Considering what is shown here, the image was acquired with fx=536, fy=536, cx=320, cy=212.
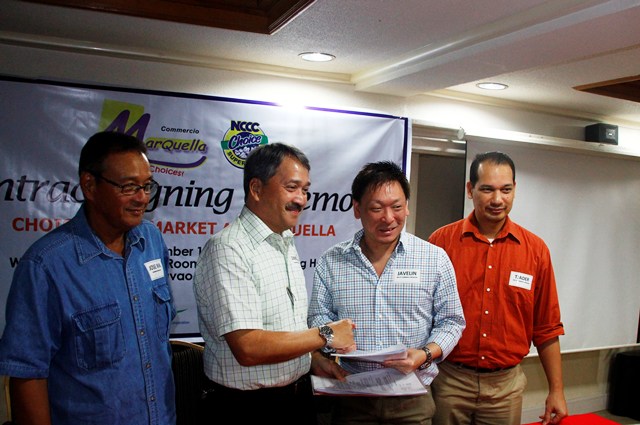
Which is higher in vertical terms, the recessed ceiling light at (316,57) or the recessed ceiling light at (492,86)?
the recessed ceiling light at (492,86)

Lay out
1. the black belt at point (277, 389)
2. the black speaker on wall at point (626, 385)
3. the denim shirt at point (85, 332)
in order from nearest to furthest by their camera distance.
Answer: the denim shirt at point (85, 332) → the black belt at point (277, 389) → the black speaker on wall at point (626, 385)

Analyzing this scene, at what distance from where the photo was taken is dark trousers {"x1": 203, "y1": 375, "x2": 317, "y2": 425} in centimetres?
173

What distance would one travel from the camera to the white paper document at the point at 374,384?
5.81 ft

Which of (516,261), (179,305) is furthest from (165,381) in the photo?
(516,261)

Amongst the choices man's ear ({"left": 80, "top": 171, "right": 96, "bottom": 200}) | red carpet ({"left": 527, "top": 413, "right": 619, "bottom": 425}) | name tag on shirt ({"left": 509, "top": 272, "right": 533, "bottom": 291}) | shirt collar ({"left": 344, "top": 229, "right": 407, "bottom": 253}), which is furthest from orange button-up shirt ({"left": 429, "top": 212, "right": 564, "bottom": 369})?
man's ear ({"left": 80, "top": 171, "right": 96, "bottom": 200})

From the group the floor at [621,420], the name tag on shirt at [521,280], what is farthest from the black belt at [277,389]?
the floor at [621,420]

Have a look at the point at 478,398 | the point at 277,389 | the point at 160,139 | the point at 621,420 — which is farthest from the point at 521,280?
the point at 621,420

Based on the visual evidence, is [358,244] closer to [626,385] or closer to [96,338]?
[96,338]

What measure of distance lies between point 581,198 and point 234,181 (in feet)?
10.3

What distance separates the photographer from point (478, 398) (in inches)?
96.3

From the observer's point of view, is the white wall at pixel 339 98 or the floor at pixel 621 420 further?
the floor at pixel 621 420

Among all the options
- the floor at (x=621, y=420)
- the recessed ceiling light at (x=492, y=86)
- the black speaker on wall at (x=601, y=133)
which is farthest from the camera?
the floor at (x=621, y=420)

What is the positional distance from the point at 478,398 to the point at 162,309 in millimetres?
1500

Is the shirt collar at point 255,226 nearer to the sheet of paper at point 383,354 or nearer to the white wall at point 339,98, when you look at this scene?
the sheet of paper at point 383,354
